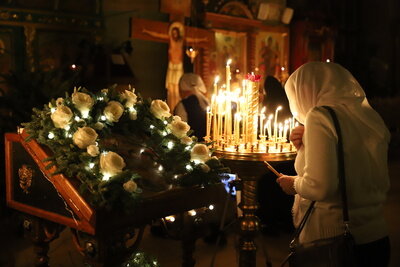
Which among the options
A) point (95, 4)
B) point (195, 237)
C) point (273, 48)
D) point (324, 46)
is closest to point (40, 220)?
point (195, 237)

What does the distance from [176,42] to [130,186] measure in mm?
5661

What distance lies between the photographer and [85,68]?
254 inches

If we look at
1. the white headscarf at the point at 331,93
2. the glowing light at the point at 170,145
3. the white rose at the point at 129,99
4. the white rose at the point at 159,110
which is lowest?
the glowing light at the point at 170,145

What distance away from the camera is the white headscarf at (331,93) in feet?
5.97

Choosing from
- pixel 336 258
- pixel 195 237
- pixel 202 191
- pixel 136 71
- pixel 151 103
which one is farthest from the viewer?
pixel 136 71

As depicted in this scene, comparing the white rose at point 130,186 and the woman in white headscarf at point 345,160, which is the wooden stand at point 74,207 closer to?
the white rose at point 130,186

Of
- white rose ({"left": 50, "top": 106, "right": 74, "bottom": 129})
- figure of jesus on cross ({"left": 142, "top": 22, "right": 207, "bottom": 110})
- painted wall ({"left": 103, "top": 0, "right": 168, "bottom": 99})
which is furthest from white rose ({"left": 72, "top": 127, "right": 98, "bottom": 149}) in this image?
figure of jesus on cross ({"left": 142, "top": 22, "right": 207, "bottom": 110})

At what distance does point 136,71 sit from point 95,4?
1.33 m

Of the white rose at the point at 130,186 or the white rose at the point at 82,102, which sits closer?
the white rose at the point at 130,186

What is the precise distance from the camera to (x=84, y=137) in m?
1.93

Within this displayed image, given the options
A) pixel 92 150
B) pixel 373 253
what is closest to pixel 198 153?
pixel 92 150

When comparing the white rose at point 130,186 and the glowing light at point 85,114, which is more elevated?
the glowing light at point 85,114

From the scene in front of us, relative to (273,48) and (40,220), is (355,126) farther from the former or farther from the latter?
(273,48)

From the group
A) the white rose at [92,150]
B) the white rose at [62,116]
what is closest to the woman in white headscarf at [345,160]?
the white rose at [92,150]
